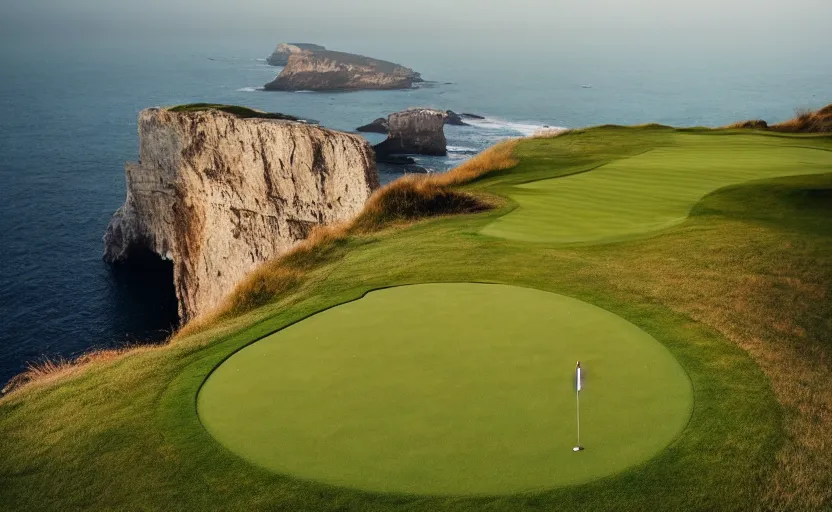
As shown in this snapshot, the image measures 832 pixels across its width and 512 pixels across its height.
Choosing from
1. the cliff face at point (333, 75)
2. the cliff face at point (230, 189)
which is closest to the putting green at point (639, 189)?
the cliff face at point (230, 189)

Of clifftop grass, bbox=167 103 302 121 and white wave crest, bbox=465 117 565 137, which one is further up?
white wave crest, bbox=465 117 565 137

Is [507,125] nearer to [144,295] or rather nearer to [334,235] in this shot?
[144,295]

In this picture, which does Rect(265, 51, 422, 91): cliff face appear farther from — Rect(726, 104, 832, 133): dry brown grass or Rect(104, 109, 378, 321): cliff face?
Rect(726, 104, 832, 133): dry brown grass

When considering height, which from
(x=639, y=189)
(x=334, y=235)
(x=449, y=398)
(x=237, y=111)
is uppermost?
(x=237, y=111)

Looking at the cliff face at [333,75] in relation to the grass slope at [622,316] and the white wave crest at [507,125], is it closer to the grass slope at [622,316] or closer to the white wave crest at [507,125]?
the white wave crest at [507,125]

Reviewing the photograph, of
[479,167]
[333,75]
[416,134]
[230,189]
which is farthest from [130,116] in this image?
[479,167]

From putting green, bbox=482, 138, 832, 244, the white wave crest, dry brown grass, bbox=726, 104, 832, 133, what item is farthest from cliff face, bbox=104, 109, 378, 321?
the white wave crest
